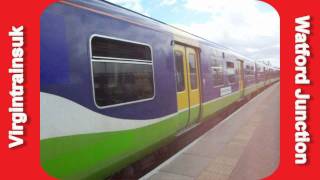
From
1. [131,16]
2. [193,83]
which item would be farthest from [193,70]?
[131,16]

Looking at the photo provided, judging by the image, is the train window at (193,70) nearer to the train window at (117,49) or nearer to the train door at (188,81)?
the train door at (188,81)

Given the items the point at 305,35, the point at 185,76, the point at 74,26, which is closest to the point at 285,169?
the point at 305,35

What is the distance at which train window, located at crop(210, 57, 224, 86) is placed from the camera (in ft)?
32.8

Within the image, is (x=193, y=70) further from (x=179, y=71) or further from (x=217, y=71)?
A: (x=217, y=71)

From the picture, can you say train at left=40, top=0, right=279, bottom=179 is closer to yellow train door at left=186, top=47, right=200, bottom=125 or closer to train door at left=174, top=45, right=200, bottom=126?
train door at left=174, top=45, right=200, bottom=126

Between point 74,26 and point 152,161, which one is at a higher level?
point 74,26

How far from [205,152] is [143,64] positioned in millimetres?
2368

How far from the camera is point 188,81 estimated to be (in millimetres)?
7586

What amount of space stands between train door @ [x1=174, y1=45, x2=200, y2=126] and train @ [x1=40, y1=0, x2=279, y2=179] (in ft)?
0.15

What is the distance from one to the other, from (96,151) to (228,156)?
315 centimetres

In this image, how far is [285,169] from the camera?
3.52 m

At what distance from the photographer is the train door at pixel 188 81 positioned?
23.3 feet

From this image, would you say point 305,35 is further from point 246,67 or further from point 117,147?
point 246,67

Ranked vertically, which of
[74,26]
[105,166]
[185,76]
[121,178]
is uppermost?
[74,26]
